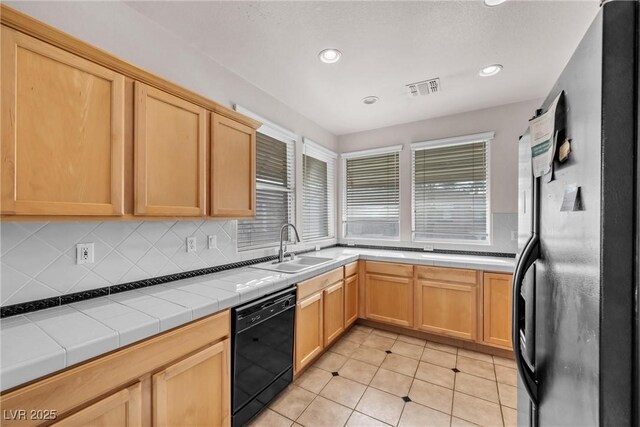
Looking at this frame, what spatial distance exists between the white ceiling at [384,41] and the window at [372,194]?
113cm

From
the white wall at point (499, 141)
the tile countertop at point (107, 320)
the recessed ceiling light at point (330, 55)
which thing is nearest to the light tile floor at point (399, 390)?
the tile countertop at point (107, 320)

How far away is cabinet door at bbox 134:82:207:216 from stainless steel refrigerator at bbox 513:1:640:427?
1768mm

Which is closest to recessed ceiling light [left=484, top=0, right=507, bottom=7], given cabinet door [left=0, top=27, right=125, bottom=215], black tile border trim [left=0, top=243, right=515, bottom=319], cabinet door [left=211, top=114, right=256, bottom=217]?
cabinet door [left=211, top=114, right=256, bottom=217]

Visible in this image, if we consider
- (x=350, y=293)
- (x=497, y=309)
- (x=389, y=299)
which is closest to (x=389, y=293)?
(x=389, y=299)

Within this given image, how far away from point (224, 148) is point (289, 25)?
954mm

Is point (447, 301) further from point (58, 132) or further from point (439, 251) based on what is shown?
point (58, 132)

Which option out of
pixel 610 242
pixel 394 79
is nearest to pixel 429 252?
pixel 394 79

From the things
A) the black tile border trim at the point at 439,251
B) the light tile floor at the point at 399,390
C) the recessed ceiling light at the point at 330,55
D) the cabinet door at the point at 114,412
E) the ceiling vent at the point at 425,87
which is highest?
the recessed ceiling light at the point at 330,55

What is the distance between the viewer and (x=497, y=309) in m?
2.65

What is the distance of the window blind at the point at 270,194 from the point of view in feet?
8.80

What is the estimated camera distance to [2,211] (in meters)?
1.03

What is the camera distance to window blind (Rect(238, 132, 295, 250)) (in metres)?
2.68

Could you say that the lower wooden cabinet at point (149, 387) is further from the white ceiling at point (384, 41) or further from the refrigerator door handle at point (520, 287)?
the white ceiling at point (384, 41)

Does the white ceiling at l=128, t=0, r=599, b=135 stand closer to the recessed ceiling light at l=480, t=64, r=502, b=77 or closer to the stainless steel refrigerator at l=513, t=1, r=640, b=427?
the recessed ceiling light at l=480, t=64, r=502, b=77
